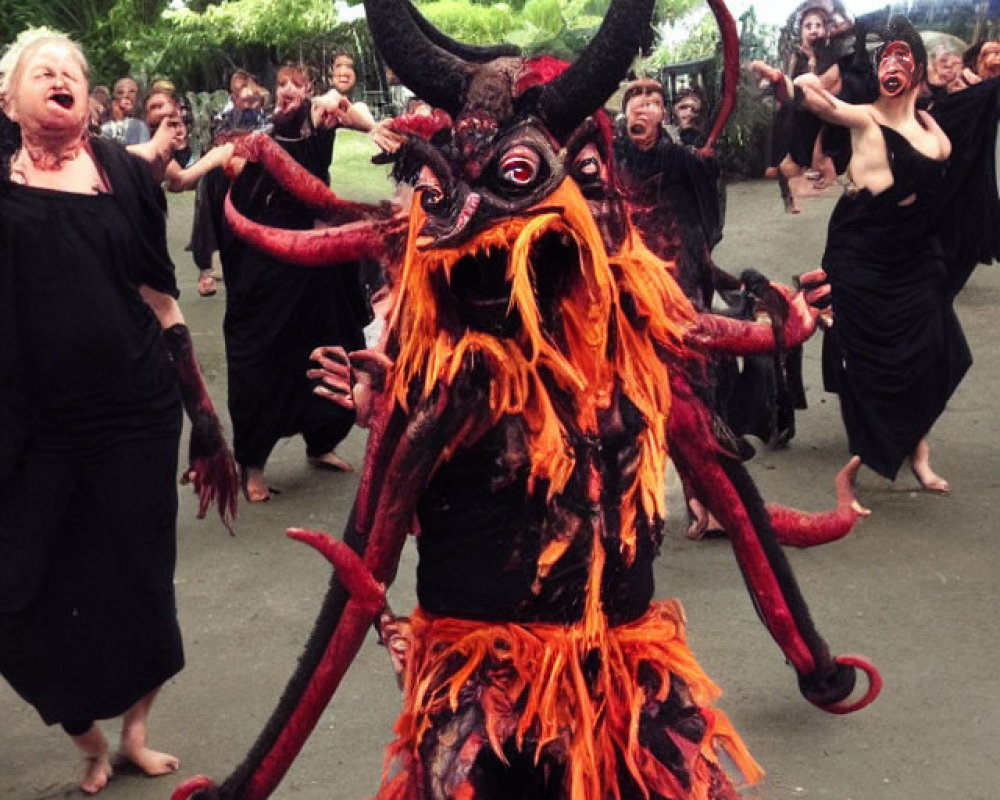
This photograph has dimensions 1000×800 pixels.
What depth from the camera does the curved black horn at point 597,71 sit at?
2580mm

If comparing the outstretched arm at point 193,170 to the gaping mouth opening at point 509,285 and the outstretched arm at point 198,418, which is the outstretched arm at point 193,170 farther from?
the gaping mouth opening at point 509,285

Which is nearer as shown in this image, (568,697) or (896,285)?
(568,697)

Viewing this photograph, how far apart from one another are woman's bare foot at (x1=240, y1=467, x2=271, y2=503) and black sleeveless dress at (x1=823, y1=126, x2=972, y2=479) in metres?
2.88

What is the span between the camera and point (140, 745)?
468 centimetres

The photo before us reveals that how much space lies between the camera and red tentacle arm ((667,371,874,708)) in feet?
9.53

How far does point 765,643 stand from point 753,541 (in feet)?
8.41

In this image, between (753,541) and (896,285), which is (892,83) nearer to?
(896,285)

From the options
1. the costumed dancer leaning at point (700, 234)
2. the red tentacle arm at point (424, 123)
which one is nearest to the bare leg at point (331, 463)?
the costumed dancer leaning at point (700, 234)

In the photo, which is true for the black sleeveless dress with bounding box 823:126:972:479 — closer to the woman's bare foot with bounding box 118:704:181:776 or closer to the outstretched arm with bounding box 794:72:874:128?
the outstretched arm with bounding box 794:72:874:128

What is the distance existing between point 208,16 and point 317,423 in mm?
23928

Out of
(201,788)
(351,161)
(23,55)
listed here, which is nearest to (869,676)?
(201,788)

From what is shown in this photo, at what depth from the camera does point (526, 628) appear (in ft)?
9.05

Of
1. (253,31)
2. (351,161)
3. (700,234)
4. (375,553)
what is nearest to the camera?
(375,553)

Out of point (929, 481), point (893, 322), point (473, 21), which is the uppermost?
point (893, 322)
